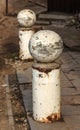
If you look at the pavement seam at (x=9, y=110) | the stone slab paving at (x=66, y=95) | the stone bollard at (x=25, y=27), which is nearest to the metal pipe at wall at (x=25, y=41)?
the stone bollard at (x=25, y=27)

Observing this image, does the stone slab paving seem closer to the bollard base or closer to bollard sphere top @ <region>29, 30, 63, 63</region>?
the bollard base

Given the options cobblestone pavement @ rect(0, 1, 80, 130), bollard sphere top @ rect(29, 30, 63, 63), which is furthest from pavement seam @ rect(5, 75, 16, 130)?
bollard sphere top @ rect(29, 30, 63, 63)

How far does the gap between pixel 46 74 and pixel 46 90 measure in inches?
8.3

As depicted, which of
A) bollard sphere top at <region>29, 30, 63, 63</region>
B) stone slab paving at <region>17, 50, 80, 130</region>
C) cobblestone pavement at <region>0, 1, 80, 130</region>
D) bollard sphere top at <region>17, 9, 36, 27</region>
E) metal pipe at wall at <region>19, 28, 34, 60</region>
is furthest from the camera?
metal pipe at wall at <region>19, 28, 34, 60</region>

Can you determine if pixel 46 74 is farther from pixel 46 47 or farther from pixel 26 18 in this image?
pixel 26 18

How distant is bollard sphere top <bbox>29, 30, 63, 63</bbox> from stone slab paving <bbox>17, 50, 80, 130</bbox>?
0.87 m

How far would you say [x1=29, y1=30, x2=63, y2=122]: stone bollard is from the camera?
560 centimetres

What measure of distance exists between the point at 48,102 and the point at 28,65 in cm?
415

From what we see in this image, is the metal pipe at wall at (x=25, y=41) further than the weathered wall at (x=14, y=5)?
No

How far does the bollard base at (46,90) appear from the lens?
567cm

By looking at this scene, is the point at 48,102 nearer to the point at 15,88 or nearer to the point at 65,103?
the point at 65,103

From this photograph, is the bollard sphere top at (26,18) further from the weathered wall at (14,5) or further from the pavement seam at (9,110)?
the weathered wall at (14,5)

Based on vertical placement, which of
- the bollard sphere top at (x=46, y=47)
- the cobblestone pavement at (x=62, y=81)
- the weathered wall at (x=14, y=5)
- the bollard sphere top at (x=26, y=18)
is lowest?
the weathered wall at (x=14, y=5)

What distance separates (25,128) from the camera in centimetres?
588
